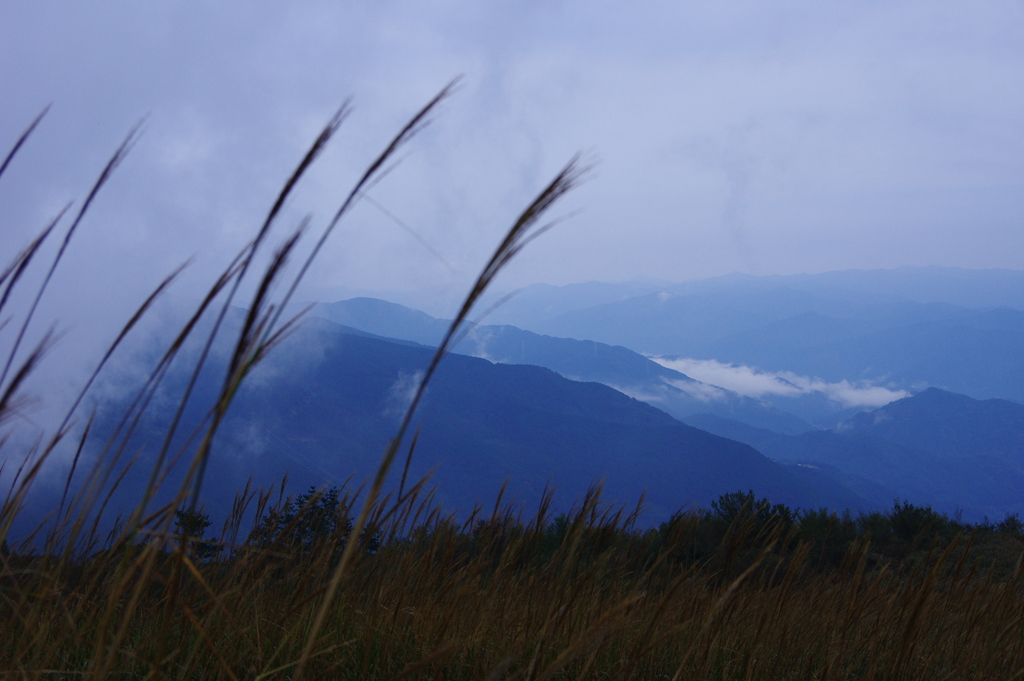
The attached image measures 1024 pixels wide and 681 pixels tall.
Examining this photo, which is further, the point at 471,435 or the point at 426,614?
the point at 471,435

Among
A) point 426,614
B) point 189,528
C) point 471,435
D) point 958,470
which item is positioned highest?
point 958,470

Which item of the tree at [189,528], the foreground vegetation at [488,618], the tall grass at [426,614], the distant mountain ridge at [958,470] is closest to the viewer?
the tree at [189,528]

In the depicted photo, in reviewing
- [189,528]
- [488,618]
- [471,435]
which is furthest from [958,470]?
[189,528]

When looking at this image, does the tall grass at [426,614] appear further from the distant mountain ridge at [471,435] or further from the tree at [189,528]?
the distant mountain ridge at [471,435]

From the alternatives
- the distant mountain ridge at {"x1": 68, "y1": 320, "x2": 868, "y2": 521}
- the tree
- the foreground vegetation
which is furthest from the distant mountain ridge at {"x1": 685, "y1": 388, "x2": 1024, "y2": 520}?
the tree

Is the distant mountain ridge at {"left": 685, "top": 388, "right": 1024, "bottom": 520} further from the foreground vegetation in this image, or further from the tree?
the tree

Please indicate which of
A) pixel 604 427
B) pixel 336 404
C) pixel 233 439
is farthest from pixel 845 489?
pixel 233 439

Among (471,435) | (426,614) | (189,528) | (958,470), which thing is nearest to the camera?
(189,528)

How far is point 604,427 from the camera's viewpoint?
166375 millimetres

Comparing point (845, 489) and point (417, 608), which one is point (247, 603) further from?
point (845, 489)

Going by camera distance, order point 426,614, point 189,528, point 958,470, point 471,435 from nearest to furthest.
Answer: point 189,528
point 426,614
point 471,435
point 958,470

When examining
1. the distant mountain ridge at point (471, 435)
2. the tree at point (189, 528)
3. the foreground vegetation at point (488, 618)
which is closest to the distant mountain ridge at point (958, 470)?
the distant mountain ridge at point (471, 435)

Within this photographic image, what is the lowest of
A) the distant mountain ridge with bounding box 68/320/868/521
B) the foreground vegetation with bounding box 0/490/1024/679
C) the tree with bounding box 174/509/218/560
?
the distant mountain ridge with bounding box 68/320/868/521

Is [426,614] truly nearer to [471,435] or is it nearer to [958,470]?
[471,435]
